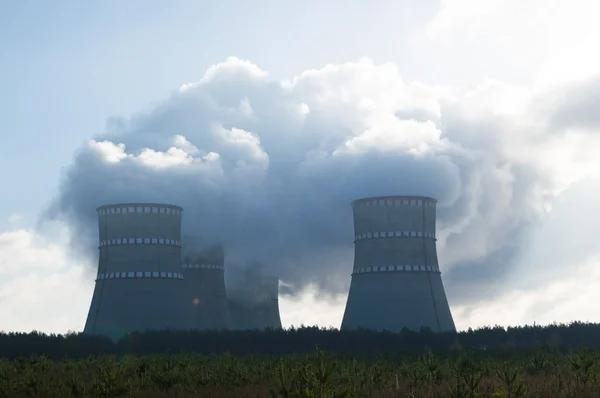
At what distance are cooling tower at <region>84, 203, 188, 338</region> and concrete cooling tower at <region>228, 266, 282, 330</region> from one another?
37.0 ft

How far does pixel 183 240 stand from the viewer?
46.6m

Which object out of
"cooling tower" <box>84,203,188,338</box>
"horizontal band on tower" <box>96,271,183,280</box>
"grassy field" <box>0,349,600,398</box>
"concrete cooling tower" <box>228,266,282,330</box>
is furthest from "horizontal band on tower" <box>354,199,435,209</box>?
"grassy field" <box>0,349,600,398</box>

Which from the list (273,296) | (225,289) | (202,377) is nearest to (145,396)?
(202,377)

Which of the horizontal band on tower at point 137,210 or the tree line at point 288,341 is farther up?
the horizontal band on tower at point 137,210

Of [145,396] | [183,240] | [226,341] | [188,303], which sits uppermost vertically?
[183,240]

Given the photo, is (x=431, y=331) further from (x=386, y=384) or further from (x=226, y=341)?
(x=386, y=384)

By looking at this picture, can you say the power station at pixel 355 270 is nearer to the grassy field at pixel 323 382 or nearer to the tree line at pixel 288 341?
the tree line at pixel 288 341

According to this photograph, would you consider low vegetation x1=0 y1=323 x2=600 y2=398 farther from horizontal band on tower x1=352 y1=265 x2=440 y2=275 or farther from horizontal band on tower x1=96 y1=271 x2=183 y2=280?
horizontal band on tower x1=352 y1=265 x2=440 y2=275

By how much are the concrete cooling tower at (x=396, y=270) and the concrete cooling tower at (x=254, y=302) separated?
12.7 metres

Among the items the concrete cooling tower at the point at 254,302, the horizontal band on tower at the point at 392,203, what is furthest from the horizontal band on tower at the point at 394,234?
the concrete cooling tower at the point at 254,302

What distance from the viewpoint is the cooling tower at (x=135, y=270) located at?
125ft

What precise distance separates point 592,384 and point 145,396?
7137mm

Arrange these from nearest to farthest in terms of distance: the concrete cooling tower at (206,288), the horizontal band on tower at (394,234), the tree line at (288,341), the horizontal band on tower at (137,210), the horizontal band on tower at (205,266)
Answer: the tree line at (288,341), the horizontal band on tower at (394,234), the horizontal band on tower at (137,210), the concrete cooling tower at (206,288), the horizontal band on tower at (205,266)

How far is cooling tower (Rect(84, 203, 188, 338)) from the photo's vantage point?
125ft
